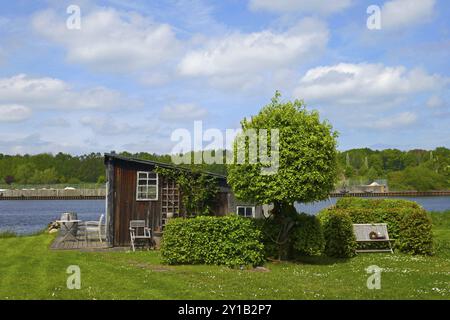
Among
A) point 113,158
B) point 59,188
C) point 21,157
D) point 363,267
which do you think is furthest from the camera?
point 21,157

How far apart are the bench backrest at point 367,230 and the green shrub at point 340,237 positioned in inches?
35.2

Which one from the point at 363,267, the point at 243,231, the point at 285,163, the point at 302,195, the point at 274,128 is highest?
the point at 274,128

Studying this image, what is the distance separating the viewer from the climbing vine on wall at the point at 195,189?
70.0 feet

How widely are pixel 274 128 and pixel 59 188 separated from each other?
12107 cm

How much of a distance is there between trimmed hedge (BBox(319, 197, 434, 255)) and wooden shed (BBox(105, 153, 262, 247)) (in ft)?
15.9

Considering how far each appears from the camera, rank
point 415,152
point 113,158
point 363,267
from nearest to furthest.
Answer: point 363,267 → point 113,158 → point 415,152

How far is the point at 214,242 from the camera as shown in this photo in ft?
50.7

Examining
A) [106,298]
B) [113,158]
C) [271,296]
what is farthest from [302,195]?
[113,158]

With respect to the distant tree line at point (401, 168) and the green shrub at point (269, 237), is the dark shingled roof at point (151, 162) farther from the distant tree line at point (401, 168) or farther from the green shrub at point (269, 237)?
the distant tree line at point (401, 168)

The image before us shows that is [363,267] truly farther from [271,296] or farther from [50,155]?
[50,155]

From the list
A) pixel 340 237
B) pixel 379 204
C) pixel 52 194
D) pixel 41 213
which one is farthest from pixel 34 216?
pixel 52 194

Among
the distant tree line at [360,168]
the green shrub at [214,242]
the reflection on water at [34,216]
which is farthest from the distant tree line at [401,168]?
the green shrub at [214,242]

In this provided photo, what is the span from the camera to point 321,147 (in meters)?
15.3

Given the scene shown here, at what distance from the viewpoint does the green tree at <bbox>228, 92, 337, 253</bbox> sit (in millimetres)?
14898
